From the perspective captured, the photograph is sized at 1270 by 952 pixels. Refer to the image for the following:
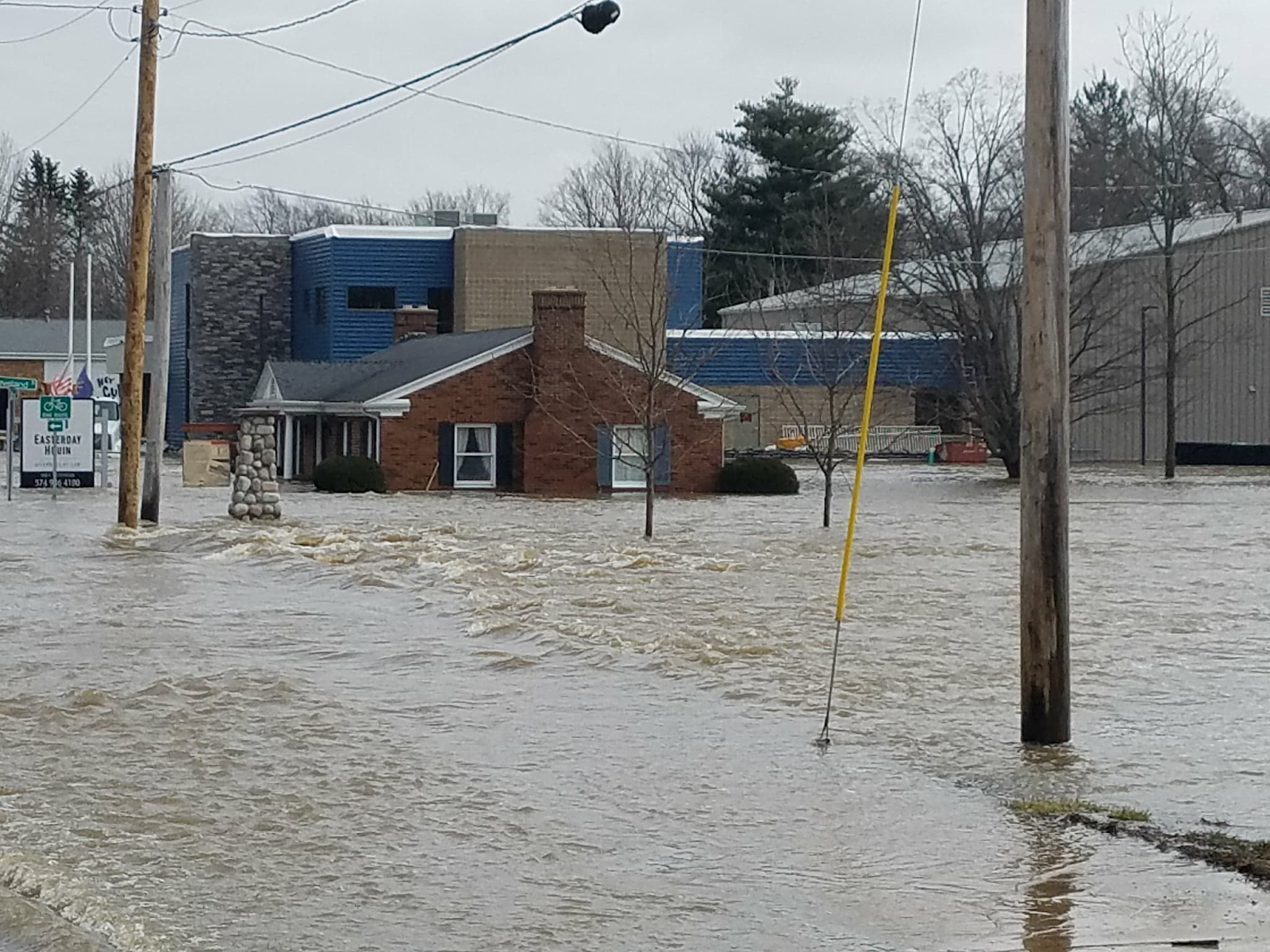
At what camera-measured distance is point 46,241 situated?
326 feet

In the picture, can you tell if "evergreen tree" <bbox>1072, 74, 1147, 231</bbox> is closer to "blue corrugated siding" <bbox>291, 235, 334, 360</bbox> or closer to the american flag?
"blue corrugated siding" <bbox>291, 235, 334, 360</bbox>

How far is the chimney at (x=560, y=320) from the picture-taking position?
45.6 meters

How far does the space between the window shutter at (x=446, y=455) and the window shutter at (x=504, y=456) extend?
1.11 m

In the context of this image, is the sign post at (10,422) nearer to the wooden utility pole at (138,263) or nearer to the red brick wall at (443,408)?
the red brick wall at (443,408)

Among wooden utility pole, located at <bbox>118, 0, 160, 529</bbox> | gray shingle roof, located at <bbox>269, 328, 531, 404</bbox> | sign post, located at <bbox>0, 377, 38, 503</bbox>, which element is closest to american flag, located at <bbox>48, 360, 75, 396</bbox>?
gray shingle roof, located at <bbox>269, 328, 531, 404</bbox>

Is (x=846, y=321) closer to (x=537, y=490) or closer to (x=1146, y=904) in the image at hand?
(x=537, y=490)

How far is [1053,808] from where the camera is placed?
999cm

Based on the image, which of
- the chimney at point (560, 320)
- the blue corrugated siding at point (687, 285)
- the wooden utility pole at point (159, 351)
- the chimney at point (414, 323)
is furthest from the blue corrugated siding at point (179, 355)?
the wooden utility pole at point (159, 351)

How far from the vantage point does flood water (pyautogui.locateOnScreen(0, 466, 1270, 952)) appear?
8.03m

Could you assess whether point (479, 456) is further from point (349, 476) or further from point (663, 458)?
point (663, 458)

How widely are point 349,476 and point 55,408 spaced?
7.07 meters

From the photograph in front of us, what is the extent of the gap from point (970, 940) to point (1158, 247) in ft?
181

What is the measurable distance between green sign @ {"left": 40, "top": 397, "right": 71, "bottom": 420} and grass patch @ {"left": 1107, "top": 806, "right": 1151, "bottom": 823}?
3444cm

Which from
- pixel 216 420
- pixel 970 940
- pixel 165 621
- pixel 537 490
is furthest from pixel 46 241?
pixel 970 940
